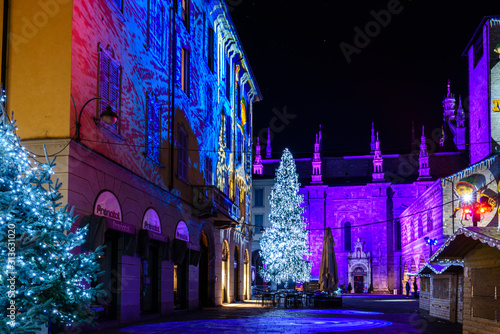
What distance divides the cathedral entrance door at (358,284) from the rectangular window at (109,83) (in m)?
62.9

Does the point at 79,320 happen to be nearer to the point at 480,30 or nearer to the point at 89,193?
the point at 89,193

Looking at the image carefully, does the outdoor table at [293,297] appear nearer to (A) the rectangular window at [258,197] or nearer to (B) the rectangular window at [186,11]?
(B) the rectangular window at [186,11]

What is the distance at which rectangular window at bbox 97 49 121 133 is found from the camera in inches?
593

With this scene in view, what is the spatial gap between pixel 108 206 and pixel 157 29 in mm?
7444

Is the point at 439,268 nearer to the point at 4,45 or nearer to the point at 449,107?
the point at 4,45

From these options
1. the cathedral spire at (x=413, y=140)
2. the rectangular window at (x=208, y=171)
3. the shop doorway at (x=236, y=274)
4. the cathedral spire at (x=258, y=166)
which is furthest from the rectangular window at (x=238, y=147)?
the cathedral spire at (x=413, y=140)

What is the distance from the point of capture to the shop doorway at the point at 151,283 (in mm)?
18844

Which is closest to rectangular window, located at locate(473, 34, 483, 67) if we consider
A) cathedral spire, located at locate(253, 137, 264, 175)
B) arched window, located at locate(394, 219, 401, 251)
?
arched window, located at locate(394, 219, 401, 251)

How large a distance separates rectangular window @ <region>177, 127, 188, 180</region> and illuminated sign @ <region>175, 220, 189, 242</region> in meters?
1.82

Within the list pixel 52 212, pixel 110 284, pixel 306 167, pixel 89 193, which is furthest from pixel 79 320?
pixel 306 167

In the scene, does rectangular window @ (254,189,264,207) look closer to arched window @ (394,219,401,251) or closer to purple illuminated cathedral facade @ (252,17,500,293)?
purple illuminated cathedral facade @ (252,17,500,293)

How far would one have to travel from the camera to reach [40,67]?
1360 centimetres

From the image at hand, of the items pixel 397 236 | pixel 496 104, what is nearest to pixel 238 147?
pixel 496 104

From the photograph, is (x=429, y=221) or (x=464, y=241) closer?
(x=464, y=241)
